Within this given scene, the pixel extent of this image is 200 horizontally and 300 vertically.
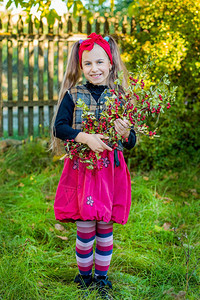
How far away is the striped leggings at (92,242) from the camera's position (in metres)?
2.19

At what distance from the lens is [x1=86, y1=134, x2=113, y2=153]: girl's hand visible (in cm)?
197

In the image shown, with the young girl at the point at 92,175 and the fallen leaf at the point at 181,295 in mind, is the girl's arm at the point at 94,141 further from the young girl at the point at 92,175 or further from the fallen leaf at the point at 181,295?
the fallen leaf at the point at 181,295

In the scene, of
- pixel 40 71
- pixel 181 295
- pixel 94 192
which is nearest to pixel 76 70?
pixel 94 192

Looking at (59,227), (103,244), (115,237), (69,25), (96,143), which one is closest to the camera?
(96,143)

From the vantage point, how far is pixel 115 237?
3051 mm

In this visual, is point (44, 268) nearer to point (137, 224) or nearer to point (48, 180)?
point (137, 224)

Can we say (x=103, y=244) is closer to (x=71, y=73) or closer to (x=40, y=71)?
(x=71, y=73)

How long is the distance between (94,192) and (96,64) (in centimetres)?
75

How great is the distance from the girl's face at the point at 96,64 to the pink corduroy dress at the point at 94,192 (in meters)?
0.44

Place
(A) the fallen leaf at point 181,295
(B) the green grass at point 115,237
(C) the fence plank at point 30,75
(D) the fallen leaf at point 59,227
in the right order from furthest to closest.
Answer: (C) the fence plank at point 30,75 → (D) the fallen leaf at point 59,227 → (B) the green grass at point 115,237 → (A) the fallen leaf at point 181,295

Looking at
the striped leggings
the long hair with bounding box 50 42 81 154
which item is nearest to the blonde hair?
the long hair with bounding box 50 42 81 154

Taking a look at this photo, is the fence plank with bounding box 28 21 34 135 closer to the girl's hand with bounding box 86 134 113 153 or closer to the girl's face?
the girl's face

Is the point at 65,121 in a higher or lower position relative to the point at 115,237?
higher

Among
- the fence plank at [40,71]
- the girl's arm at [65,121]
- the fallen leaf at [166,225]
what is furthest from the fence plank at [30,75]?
the girl's arm at [65,121]
